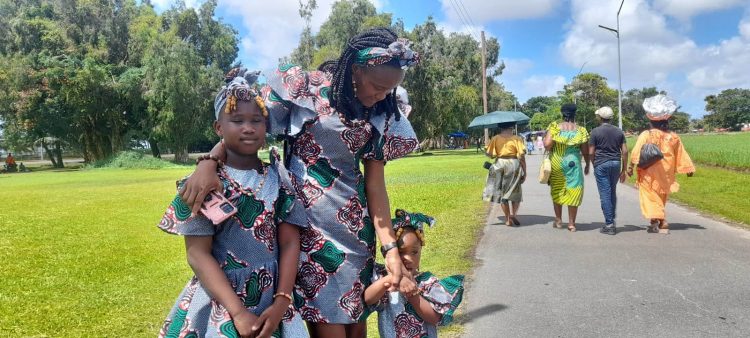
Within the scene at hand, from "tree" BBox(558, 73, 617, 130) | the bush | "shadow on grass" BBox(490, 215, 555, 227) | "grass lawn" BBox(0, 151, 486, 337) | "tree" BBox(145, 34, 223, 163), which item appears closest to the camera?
"grass lawn" BBox(0, 151, 486, 337)

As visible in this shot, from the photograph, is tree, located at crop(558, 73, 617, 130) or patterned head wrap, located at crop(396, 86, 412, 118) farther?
tree, located at crop(558, 73, 617, 130)

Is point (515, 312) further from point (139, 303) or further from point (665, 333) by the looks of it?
point (139, 303)

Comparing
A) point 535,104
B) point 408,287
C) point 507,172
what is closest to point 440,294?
point 408,287

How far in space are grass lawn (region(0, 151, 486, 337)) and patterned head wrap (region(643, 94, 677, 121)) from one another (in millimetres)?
2954

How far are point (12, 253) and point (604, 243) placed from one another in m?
7.84

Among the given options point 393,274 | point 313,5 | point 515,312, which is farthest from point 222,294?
point 313,5

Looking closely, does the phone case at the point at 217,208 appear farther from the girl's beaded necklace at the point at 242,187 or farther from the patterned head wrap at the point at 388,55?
the patterned head wrap at the point at 388,55

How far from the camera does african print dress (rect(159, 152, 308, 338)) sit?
2176 mm

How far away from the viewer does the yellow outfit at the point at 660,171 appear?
812cm

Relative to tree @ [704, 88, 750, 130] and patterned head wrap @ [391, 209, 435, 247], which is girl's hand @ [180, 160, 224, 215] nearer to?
patterned head wrap @ [391, 209, 435, 247]

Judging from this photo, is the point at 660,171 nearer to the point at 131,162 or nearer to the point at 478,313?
the point at 478,313

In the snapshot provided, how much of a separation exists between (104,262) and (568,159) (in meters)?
6.41

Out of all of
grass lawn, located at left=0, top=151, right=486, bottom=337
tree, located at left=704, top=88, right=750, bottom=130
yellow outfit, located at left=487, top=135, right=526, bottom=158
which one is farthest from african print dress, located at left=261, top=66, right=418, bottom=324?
tree, located at left=704, top=88, right=750, bottom=130

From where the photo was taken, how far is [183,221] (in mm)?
2150
